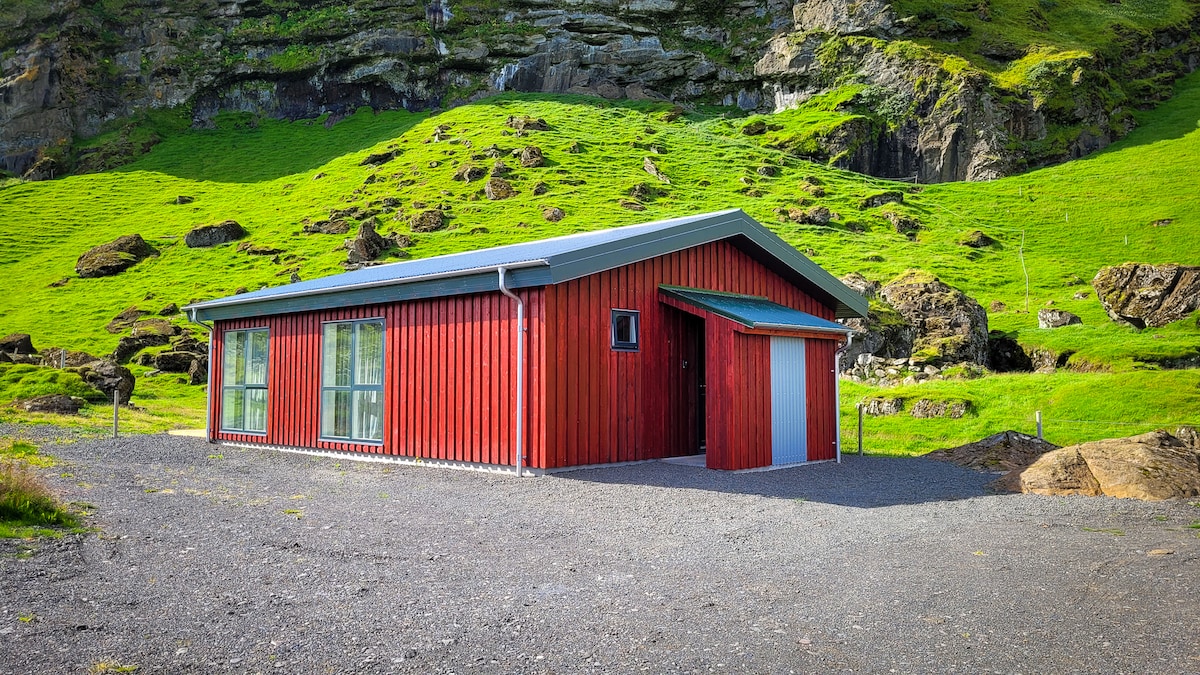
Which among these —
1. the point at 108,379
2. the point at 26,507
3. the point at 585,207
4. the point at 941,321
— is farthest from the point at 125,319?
the point at 26,507

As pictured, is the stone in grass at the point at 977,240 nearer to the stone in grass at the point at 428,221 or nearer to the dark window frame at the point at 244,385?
the stone in grass at the point at 428,221

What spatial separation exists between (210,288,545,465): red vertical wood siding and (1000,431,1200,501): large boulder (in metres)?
6.63

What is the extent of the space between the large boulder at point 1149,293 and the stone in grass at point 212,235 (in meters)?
49.5

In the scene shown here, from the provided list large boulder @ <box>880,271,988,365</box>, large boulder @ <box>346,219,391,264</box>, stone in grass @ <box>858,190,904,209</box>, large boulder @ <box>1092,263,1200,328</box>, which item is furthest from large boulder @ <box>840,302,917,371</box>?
large boulder @ <box>346,219,391,264</box>

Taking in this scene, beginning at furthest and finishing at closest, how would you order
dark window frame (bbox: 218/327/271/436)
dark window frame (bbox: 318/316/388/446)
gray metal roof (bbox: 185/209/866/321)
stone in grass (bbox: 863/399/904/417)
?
stone in grass (bbox: 863/399/904/417)
dark window frame (bbox: 218/327/271/436)
dark window frame (bbox: 318/316/388/446)
gray metal roof (bbox: 185/209/866/321)

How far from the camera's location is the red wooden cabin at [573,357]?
11617 millimetres

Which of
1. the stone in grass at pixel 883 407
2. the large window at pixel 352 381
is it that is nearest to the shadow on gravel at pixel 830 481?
the large window at pixel 352 381

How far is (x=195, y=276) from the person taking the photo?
1855 inches

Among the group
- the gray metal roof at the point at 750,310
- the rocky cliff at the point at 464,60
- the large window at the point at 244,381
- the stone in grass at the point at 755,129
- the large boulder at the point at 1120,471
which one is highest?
the rocky cliff at the point at 464,60

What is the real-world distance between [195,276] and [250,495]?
42.3 metres

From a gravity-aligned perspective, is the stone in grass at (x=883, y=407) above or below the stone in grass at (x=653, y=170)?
below

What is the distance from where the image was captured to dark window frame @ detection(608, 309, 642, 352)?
12469 millimetres

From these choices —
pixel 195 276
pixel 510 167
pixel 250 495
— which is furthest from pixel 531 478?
pixel 510 167

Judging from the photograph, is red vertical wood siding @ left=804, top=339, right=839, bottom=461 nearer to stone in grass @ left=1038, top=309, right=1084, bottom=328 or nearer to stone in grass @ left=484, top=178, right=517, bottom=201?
stone in grass @ left=1038, top=309, right=1084, bottom=328
